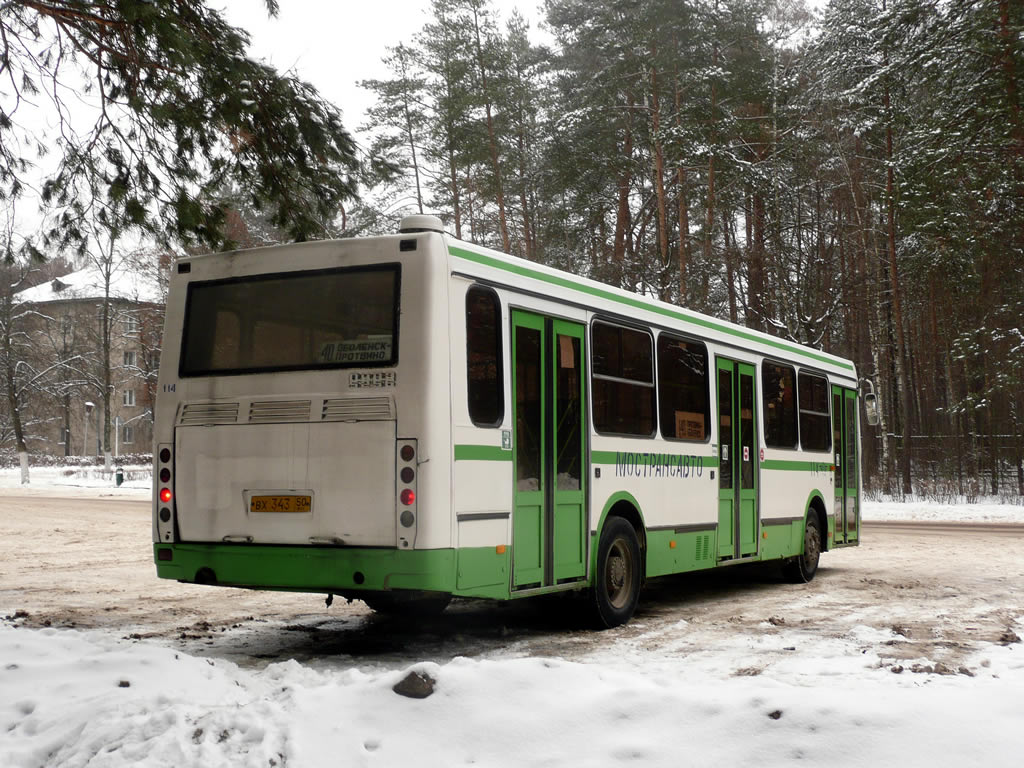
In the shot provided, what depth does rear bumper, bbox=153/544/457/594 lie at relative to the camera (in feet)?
25.4

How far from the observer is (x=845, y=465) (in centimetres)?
1653

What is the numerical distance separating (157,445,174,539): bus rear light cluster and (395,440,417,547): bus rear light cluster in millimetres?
2015

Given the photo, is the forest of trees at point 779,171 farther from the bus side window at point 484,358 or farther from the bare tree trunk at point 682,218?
the bus side window at point 484,358

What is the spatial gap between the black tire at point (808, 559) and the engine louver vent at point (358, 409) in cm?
835

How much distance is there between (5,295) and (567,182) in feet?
111

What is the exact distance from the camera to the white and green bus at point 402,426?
7906 mm

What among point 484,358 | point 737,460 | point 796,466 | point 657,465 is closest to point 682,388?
point 657,465

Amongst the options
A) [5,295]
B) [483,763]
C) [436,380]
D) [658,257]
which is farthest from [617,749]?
[5,295]

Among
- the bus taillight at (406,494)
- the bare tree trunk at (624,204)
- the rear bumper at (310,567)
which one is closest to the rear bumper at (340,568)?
the rear bumper at (310,567)

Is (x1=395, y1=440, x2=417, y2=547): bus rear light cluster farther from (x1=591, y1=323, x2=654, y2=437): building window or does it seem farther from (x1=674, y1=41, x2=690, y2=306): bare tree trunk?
(x1=674, y1=41, x2=690, y2=306): bare tree trunk

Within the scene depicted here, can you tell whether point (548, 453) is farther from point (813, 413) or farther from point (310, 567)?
point (813, 413)

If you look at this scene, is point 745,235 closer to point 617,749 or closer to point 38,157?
point 38,157

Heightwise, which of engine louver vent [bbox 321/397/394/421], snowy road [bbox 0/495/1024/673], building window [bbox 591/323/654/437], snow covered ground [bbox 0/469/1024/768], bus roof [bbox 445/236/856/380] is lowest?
snowy road [bbox 0/495/1024/673]

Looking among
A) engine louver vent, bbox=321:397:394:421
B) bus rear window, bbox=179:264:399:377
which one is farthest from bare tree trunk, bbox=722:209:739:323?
engine louver vent, bbox=321:397:394:421
